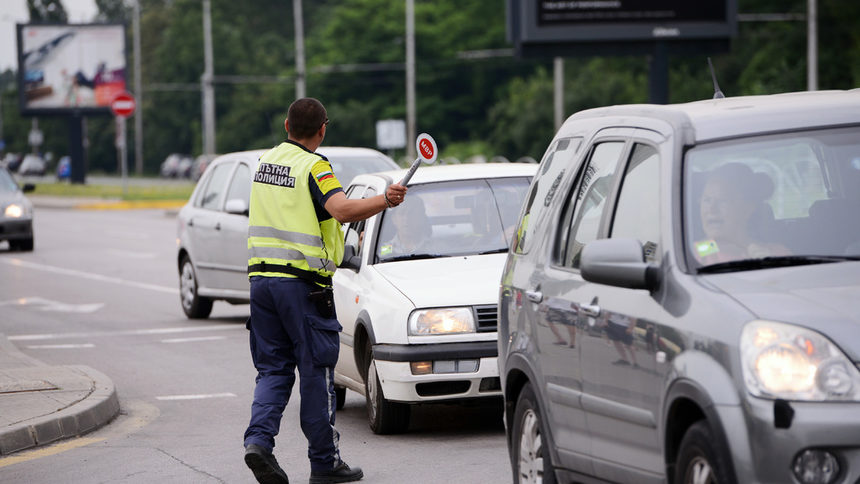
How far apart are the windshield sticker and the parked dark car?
997 inches

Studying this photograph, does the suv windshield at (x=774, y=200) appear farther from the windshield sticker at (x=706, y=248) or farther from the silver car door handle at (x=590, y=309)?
the silver car door handle at (x=590, y=309)

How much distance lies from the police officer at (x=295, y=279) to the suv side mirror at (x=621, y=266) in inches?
91.1

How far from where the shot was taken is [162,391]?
11.9 m

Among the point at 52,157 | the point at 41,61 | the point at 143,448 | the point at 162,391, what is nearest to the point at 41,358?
the point at 162,391

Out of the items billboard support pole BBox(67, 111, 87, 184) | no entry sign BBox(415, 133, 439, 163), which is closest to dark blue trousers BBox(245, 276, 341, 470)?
no entry sign BBox(415, 133, 439, 163)

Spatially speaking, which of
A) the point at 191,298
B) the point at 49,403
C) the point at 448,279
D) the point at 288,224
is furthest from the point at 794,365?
the point at 191,298

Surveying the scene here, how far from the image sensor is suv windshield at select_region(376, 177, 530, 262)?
10070 mm

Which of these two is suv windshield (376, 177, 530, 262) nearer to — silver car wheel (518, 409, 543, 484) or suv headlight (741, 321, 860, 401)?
silver car wheel (518, 409, 543, 484)

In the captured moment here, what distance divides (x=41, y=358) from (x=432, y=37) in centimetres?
7948

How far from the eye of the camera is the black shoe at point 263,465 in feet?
24.2

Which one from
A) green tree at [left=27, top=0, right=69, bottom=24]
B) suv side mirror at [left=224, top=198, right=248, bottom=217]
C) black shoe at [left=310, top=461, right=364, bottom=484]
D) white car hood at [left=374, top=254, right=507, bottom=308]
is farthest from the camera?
green tree at [left=27, top=0, right=69, bottom=24]

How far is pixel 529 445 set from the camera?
21.0ft

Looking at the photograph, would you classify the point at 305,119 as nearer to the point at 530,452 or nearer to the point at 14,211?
the point at 530,452

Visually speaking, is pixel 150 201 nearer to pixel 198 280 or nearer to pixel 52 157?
pixel 198 280
